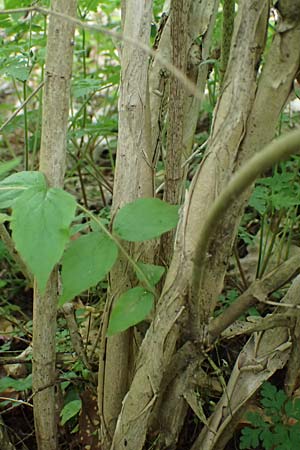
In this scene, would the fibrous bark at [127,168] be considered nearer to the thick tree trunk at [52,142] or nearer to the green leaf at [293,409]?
the thick tree trunk at [52,142]

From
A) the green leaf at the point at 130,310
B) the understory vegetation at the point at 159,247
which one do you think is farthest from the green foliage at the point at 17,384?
the green leaf at the point at 130,310

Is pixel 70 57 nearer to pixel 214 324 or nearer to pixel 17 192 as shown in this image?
pixel 17 192

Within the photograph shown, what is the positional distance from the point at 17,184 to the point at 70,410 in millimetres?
498

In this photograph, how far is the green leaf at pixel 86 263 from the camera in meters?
0.72

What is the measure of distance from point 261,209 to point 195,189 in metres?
0.41

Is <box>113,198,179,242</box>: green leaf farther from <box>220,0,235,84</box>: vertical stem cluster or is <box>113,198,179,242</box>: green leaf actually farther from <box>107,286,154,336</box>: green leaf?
<box>220,0,235,84</box>: vertical stem cluster

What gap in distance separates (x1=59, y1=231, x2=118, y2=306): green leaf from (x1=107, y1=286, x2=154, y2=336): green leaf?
8 centimetres

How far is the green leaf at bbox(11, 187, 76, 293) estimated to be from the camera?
67 centimetres

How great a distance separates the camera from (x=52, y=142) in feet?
2.91

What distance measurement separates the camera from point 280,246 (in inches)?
51.9

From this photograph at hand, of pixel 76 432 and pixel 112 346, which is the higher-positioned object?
pixel 112 346

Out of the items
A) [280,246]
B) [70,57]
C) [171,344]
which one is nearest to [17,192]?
[70,57]

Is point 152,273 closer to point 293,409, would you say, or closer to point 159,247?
point 159,247

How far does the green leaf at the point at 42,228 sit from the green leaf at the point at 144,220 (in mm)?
87
